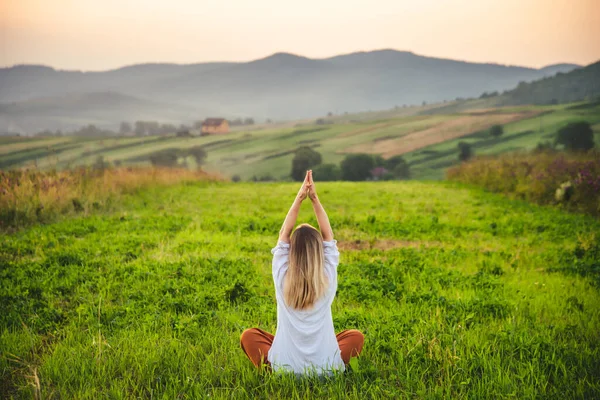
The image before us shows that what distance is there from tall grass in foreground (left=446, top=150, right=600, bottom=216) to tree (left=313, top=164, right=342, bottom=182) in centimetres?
2731

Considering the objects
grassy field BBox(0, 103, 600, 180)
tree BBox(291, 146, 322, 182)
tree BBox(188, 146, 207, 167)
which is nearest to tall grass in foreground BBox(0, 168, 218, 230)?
grassy field BBox(0, 103, 600, 180)

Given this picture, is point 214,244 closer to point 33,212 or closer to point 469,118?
point 33,212

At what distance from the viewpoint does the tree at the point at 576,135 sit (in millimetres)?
40500

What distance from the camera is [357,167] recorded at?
5103cm

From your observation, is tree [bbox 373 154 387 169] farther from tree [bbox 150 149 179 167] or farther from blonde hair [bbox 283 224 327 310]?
blonde hair [bbox 283 224 327 310]

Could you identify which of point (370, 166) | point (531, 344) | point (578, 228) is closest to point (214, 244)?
point (531, 344)

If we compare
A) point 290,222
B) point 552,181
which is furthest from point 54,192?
point 552,181

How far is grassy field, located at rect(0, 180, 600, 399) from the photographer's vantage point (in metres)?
3.80

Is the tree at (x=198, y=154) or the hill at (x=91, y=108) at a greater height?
the hill at (x=91, y=108)

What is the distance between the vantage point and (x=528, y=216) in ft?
42.5

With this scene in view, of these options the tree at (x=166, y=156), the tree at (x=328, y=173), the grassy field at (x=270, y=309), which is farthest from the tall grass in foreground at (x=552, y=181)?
the tree at (x=166, y=156)

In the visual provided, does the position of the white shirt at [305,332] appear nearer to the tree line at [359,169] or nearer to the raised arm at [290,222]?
the raised arm at [290,222]

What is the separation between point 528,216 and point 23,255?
48.3 ft

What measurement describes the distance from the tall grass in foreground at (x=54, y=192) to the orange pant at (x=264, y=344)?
34.4 ft
